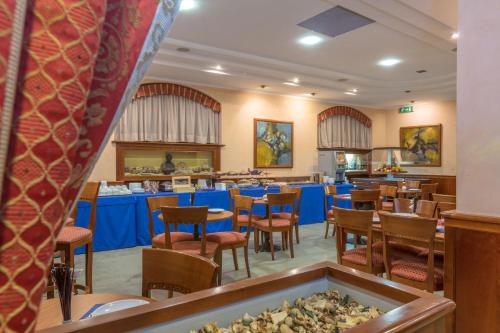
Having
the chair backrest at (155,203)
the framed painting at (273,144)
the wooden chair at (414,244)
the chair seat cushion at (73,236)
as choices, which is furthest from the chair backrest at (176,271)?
the framed painting at (273,144)

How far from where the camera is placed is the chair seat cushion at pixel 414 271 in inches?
97.8

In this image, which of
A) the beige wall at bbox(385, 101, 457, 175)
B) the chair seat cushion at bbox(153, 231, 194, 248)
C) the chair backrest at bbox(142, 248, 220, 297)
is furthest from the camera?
the beige wall at bbox(385, 101, 457, 175)

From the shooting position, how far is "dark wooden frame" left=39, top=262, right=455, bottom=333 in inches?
29.9

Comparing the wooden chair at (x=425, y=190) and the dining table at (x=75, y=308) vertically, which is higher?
the wooden chair at (x=425, y=190)

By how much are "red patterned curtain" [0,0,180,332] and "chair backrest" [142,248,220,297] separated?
109 cm

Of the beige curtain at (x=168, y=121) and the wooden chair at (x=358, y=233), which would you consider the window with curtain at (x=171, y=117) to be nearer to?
the beige curtain at (x=168, y=121)

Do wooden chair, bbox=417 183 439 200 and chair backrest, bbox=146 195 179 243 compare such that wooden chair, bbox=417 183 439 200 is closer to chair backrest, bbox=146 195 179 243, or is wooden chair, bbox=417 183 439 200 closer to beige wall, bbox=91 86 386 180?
beige wall, bbox=91 86 386 180

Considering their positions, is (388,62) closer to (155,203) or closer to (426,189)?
(426,189)

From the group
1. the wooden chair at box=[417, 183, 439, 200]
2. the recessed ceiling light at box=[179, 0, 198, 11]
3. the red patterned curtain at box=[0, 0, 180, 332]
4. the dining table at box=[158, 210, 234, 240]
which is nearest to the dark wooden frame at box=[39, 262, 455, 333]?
the red patterned curtain at box=[0, 0, 180, 332]

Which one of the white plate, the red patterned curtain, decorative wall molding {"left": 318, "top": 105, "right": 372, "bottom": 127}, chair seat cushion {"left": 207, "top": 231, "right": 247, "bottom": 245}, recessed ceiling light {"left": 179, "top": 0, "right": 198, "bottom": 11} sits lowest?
chair seat cushion {"left": 207, "top": 231, "right": 247, "bottom": 245}

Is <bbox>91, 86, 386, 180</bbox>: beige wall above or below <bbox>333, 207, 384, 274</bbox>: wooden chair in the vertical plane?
above

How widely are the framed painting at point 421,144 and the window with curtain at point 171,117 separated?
575 cm

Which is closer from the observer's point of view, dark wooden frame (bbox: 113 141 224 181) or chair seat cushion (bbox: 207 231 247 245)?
chair seat cushion (bbox: 207 231 247 245)

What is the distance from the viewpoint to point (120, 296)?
149cm
